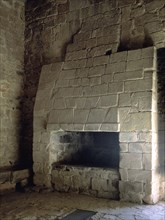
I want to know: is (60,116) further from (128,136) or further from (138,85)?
(138,85)

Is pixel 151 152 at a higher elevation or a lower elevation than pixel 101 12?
lower

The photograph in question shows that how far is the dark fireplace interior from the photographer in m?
5.34

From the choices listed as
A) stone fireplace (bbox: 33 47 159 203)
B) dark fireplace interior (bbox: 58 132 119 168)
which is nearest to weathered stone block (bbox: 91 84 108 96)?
stone fireplace (bbox: 33 47 159 203)

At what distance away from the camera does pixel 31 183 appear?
520cm

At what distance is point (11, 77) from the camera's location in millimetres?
5574

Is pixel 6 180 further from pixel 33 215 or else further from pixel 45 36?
pixel 45 36

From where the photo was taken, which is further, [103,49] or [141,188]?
[103,49]

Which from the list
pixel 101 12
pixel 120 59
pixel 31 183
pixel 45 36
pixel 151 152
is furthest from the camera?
pixel 45 36

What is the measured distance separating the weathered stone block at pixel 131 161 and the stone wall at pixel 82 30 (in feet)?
5.43

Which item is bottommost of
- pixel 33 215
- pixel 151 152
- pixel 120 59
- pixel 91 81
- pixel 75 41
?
pixel 33 215

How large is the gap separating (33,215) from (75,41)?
3107 millimetres

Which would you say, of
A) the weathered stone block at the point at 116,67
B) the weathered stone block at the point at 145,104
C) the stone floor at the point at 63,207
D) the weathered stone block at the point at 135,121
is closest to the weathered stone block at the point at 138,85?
the weathered stone block at the point at 145,104

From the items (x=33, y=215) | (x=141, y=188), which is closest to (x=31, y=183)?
(x=33, y=215)

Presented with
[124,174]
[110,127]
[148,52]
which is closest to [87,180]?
[124,174]
